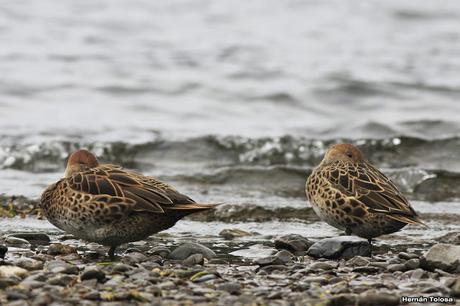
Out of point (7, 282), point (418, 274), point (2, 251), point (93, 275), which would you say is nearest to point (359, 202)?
point (418, 274)

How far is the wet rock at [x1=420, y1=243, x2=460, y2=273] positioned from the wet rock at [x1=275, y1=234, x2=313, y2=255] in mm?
1382

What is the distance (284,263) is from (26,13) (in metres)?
19.5

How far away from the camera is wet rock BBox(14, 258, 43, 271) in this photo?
7.26m

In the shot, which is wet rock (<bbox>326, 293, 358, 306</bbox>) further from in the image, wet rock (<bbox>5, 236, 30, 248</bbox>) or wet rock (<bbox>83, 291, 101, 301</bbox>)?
wet rock (<bbox>5, 236, 30, 248</bbox>)

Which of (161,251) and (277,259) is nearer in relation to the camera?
(277,259)

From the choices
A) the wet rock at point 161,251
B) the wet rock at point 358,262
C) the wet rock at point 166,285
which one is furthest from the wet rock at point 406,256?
the wet rock at point 166,285

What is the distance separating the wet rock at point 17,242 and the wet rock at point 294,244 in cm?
233

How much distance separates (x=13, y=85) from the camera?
64.5ft

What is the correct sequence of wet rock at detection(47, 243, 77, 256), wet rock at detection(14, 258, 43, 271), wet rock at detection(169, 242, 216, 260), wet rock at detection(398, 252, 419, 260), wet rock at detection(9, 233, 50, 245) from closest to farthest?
wet rock at detection(14, 258, 43, 271) < wet rock at detection(169, 242, 216, 260) < wet rock at detection(47, 243, 77, 256) < wet rock at detection(398, 252, 419, 260) < wet rock at detection(9, 233, 50, 245)

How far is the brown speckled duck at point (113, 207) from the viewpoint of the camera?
786cm

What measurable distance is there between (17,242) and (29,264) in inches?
55.3

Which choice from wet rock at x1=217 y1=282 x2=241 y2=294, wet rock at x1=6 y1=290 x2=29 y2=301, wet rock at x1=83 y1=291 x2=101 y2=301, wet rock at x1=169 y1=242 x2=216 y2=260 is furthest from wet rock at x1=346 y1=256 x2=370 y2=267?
wet rock at x1=6 y1=290 x2=29 y2=301

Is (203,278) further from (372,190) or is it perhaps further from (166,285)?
(372,190)

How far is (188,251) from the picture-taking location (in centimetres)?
816
